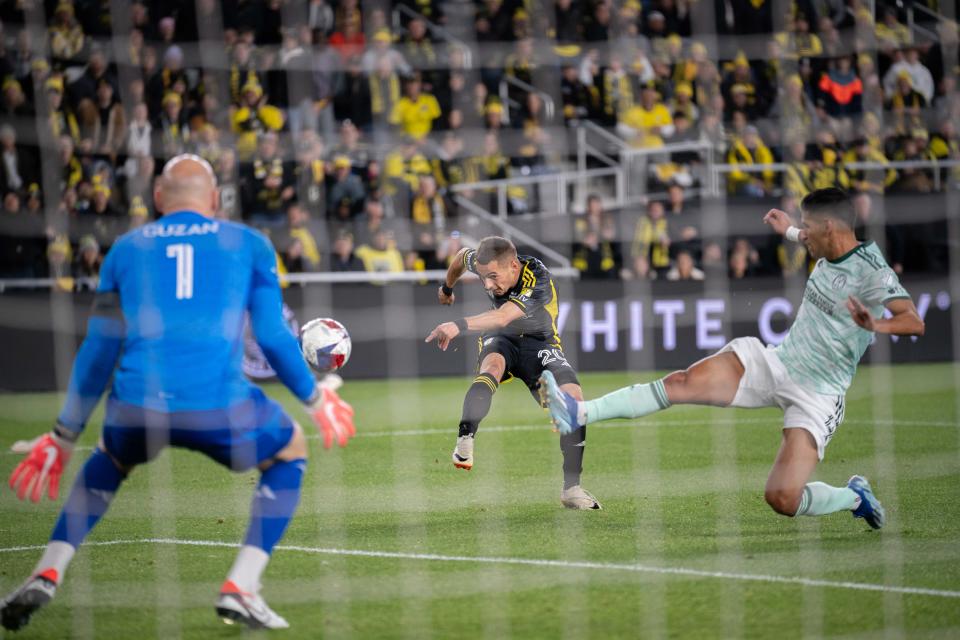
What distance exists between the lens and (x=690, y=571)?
5.63 metres

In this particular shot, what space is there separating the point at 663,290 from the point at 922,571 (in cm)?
1089

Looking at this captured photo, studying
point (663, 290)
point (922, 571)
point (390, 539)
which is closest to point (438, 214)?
point (663, 290)

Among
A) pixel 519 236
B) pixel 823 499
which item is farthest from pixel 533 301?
pixel 519 236

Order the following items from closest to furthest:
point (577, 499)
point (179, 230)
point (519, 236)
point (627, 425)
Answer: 1. point (179, 230)
2. point (577, 499)
3. point (627, 425)
4. point (519, 236)

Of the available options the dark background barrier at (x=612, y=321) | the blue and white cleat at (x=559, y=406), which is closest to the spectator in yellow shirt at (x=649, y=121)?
the dark background barrier at (x=612, y=321)

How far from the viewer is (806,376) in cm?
622

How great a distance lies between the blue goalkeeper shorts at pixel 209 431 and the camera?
15.1 feet

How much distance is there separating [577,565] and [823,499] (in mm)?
1401

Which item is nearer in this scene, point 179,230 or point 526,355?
point 179,230

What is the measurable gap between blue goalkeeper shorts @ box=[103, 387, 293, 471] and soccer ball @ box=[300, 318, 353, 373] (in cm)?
297

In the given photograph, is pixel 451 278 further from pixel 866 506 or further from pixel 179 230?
pixel 179 230

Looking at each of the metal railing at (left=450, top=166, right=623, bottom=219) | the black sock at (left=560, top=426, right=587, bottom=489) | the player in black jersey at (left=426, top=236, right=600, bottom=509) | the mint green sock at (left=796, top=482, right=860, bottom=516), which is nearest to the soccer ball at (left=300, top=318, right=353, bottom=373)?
the player in black jersey at (left=426, top=236, right=600, bottom=509)

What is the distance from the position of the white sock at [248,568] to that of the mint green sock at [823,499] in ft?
9.35

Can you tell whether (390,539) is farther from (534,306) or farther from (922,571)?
(922,571)
